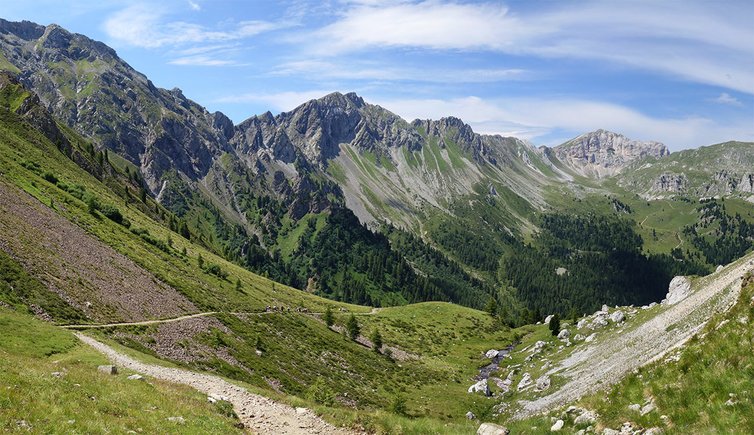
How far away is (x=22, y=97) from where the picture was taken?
518 ft

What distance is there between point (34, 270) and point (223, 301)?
35733 millimetres

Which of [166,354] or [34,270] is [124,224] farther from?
[166,354]

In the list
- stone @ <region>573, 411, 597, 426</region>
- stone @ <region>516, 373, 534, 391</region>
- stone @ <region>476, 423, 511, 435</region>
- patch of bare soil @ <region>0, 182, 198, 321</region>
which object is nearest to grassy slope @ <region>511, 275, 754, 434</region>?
stone @ <region>573, 411, 597, 426</region>

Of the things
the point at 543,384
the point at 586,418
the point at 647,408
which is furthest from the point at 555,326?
the point at 647,408

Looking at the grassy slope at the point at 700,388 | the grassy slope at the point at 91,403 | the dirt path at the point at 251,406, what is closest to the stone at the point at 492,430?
the grassy slope at the point at 700,388

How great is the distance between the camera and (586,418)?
20.0 metres

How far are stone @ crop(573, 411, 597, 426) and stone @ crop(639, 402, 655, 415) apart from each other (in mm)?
2208

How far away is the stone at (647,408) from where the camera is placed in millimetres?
17500

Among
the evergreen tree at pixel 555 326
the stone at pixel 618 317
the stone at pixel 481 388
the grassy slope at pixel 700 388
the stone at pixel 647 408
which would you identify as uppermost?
the grassy slope at pixel 700 388

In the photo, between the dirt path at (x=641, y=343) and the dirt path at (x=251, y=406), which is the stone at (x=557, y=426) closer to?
the dirt path at (x=251, y=406)

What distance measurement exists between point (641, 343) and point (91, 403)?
52979 mm

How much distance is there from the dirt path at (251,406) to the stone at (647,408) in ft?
49.0

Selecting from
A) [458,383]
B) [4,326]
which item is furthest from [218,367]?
[458,383]

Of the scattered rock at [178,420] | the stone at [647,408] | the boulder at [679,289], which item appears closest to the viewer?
the stone at [647,408]
